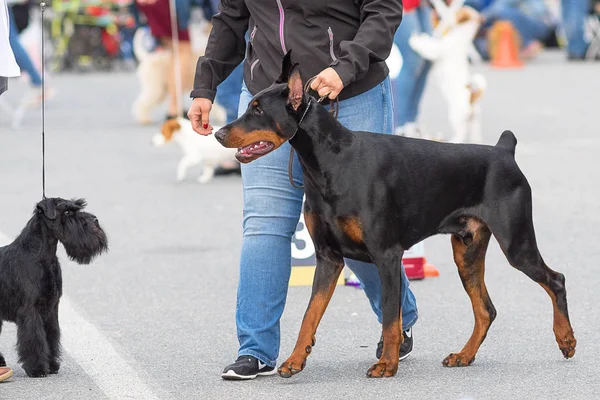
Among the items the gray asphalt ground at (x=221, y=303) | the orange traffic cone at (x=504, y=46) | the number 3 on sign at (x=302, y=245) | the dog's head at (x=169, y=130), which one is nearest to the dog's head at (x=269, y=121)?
the gray asphalt ground at (x=221, y=303)

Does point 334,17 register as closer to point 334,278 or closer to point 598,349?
point 334,278

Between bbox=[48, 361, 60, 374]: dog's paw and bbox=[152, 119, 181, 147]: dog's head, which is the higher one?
bbox=[48, 361, 60, 374]: dog's paw

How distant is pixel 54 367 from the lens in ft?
16.9

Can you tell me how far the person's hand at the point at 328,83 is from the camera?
471cm

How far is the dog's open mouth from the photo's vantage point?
460cm

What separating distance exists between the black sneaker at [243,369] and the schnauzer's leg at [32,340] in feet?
2.41

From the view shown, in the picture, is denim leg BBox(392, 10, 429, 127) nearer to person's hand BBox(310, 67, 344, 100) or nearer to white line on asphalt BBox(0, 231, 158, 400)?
white line on asphalt BBox(0, 231, 158, 400)

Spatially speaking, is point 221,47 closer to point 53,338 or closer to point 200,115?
point 200,115

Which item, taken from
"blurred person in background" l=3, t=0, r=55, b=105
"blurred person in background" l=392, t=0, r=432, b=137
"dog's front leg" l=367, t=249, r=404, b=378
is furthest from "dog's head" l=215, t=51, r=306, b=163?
"blurred person in background" l=3, t=0, r=55, b=105

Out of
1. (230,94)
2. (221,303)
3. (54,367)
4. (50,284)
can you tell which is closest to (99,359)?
(54,367)

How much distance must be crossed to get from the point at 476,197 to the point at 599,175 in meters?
5.99

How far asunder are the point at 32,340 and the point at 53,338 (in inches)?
5.7

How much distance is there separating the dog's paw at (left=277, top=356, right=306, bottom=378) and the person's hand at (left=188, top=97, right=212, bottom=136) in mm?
1007

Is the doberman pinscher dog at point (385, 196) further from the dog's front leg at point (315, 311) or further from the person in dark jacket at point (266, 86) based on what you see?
the person in dark jacket at point (266, 86)
